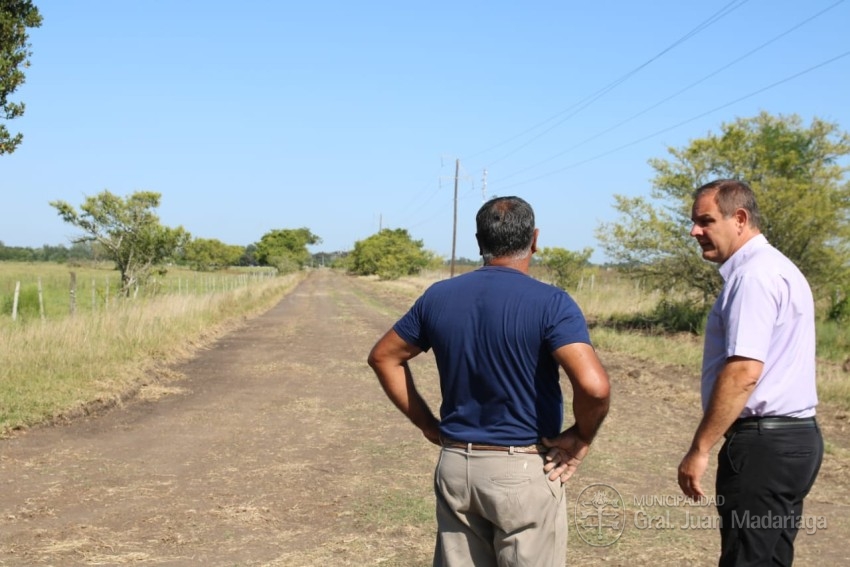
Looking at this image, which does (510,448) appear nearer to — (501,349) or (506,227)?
(501,349)

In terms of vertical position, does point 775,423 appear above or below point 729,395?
below

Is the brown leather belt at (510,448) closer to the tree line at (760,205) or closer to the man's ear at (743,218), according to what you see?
the man's ear at (743,218)

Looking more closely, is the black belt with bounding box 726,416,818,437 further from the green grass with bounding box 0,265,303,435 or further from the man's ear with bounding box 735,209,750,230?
the green grass with bounding box 0,265,303,435

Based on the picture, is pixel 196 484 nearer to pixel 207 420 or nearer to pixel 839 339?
pixel 207 420

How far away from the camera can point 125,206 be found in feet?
75.2

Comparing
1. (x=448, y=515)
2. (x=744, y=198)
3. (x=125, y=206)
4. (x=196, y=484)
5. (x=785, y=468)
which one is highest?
(x=125, y=206)

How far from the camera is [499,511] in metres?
2.85

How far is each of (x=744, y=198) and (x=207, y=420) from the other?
7.43 metres

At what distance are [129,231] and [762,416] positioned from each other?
22.4m

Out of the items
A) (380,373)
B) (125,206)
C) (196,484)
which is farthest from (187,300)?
(380,373)

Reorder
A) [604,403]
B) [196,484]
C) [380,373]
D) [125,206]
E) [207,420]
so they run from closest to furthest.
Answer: [604,403] < [380,373] < [196,484] < [207,420] < [125,206]
